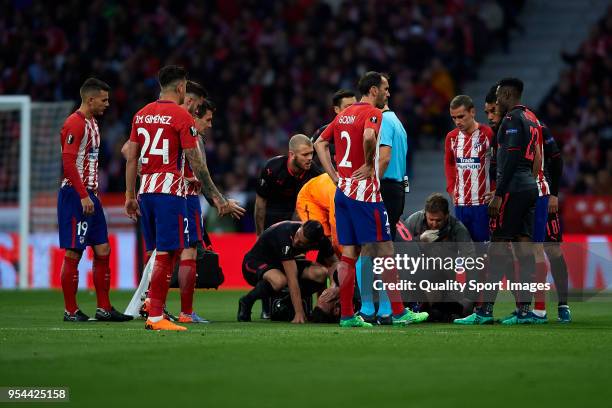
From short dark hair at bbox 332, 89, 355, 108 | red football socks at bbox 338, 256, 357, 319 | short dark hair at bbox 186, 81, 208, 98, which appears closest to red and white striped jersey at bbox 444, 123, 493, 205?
short dark hair at bbox 332, 89, 355, 108

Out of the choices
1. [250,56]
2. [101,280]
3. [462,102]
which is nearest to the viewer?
[462,102]

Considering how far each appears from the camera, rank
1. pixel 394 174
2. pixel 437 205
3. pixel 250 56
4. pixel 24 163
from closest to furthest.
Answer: pixel 394 174
pixel 437 205
pixel 24 163
pixel 250 56

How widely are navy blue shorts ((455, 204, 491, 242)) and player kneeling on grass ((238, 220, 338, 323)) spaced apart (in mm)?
1364

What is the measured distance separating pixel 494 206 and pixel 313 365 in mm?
3889

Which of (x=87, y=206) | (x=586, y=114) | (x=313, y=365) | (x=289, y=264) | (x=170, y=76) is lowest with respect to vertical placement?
(x=313, y=365)

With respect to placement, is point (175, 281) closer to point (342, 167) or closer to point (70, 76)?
point (342, 167)

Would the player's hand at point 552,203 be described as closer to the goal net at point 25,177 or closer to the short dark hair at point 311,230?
the short dark hair at point 311,230

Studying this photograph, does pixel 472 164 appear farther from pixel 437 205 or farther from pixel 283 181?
pixel 283 181

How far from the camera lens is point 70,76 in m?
24.8

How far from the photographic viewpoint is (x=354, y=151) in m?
10.2

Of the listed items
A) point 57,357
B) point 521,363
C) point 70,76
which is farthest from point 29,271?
point 521,363

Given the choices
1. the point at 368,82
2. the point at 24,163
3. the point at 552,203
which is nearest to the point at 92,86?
the point at 368,82

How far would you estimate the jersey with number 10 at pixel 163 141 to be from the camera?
9.87m

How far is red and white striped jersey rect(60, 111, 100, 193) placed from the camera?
1112cm
